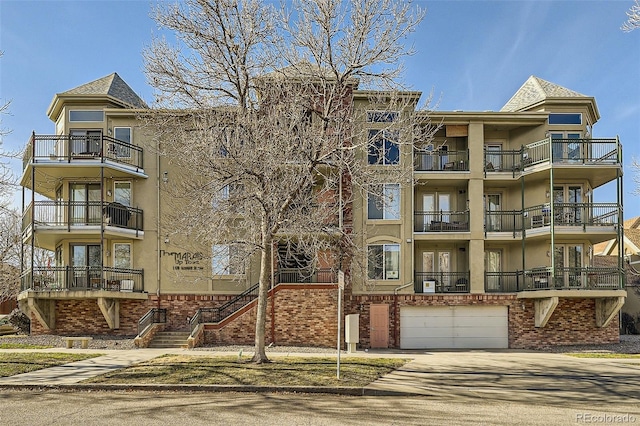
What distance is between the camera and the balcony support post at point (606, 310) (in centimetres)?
2491

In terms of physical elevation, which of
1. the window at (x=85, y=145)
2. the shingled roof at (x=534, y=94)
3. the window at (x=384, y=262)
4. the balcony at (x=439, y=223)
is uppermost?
the shingled roof at (x=534, y=94)

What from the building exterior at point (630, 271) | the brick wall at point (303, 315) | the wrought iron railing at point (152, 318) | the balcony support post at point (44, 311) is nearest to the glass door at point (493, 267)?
the building exterior at point (630, 271)

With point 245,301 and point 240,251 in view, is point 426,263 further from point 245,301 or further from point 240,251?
point 240,251

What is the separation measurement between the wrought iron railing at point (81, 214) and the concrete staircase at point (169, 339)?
4928mm

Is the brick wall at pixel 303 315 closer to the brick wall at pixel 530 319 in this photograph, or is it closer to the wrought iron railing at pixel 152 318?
the brick wall at pixel 530 319

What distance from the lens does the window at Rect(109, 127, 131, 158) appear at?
25453mm

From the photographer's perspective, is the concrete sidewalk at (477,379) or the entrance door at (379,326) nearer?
the concrete sidewalk at (477,379)

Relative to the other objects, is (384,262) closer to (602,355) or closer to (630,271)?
(602,355)

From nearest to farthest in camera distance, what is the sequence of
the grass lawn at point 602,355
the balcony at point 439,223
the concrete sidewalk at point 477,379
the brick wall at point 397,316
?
the concrete sidewalk at point 477,379
the grass lawn at point 602,355
the brick wall at point 397,316
the balcony at point 439,223

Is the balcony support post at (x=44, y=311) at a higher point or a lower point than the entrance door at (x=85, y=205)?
lower

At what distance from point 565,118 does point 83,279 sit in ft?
74.0

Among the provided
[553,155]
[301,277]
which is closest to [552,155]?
[553,155]

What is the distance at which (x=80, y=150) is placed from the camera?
84.4ft

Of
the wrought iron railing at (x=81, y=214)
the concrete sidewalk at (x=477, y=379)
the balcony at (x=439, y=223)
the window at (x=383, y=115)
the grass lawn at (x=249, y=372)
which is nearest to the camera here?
the concrete sidewalk at (x=477, y=379)
